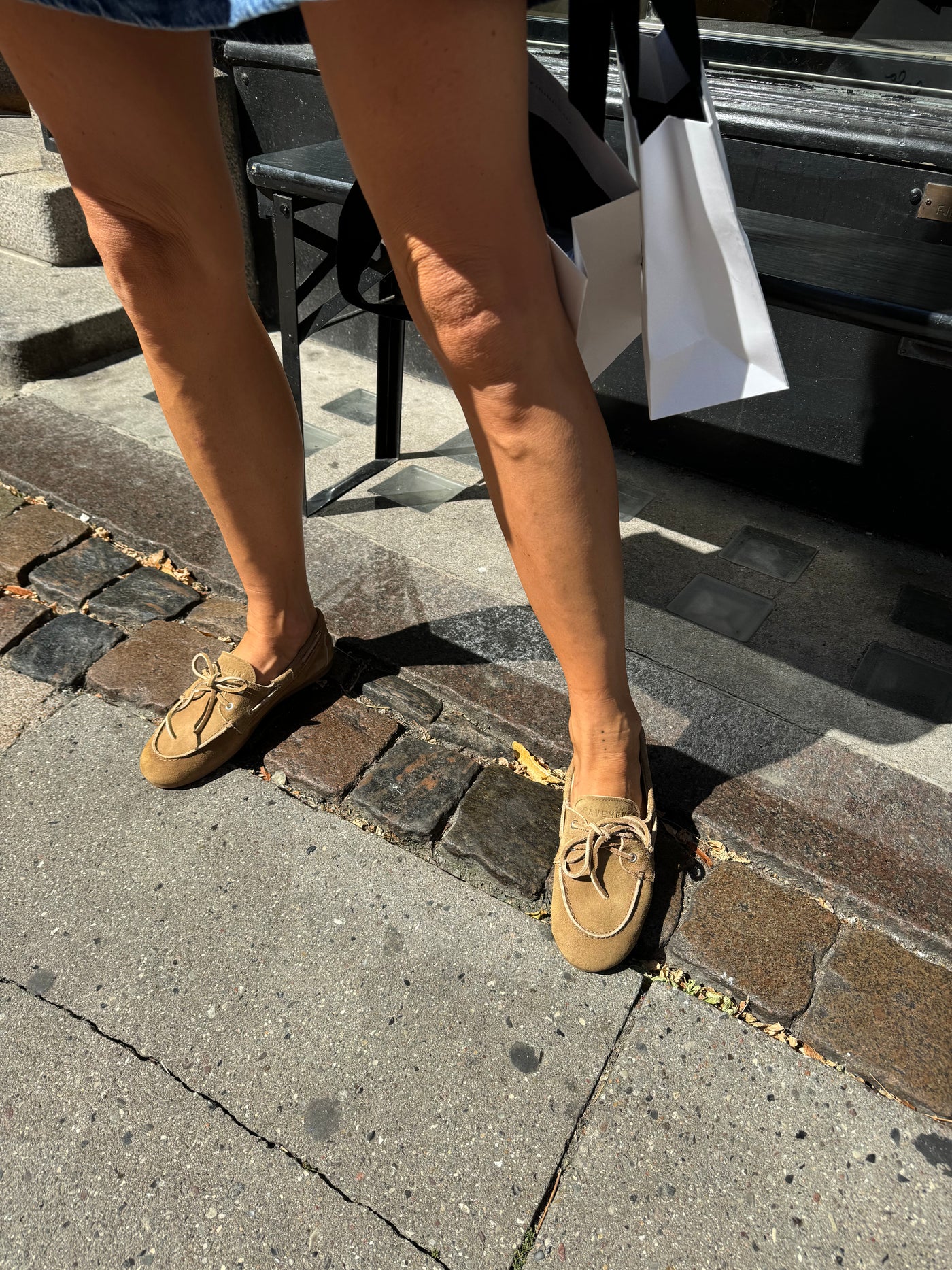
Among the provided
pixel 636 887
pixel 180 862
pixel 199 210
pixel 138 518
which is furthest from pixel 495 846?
pixel 138 518

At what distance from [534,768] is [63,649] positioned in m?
1.08

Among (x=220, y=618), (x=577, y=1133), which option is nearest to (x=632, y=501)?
(x=220, y=618)

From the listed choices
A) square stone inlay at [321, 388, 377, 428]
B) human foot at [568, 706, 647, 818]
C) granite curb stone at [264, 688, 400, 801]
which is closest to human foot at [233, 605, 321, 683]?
granite curb stone at [264, 688, 400, 801]

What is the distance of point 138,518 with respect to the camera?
2379 millimetres

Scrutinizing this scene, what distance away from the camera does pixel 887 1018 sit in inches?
55.6

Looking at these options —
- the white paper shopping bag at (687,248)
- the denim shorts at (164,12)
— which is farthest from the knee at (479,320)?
the denim shorts at (164,12)

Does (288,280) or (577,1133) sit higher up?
(288,280)

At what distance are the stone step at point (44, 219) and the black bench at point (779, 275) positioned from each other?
1.38 metres

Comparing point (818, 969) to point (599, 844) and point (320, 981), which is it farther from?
point (320, 981)

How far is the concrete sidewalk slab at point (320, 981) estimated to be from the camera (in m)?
1.26

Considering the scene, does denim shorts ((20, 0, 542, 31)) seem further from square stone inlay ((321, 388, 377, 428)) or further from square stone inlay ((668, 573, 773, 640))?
square stone inlay ((321, 388, 377, 428))

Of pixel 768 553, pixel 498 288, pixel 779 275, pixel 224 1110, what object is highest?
pixel 498 288

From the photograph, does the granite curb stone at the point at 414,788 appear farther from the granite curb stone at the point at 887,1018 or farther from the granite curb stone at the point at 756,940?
the granite curb stone at the point at 887,1018

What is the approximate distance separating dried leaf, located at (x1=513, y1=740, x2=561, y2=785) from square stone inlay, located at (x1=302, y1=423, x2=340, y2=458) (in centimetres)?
136
